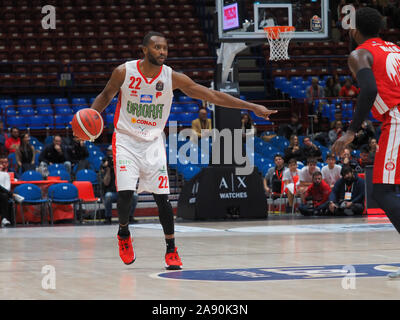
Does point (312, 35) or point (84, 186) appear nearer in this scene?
point (312, 35)

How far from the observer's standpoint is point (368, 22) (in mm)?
5320

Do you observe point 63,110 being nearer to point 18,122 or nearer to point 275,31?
point 18,122

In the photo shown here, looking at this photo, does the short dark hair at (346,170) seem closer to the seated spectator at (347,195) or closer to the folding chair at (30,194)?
the seated spectator at (347,195)

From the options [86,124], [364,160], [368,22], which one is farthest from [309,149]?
[368,22]

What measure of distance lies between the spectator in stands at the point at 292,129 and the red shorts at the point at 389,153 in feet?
46.6

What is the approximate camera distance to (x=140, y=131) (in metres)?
6.33

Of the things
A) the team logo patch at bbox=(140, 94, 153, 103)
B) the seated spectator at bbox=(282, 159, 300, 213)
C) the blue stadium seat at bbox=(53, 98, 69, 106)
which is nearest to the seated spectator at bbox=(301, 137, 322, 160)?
the seated spectator at bbox=(282, 159, 300, 213)

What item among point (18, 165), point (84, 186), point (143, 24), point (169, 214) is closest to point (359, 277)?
point (169, 214)

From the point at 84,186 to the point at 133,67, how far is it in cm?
918

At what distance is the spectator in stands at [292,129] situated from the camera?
19.5m

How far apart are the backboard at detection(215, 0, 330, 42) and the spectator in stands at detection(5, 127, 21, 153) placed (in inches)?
238

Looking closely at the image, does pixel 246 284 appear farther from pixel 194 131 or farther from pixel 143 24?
pixel 143 24

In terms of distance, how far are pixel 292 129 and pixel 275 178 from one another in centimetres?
343

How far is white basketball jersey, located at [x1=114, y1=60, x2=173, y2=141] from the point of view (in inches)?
249
